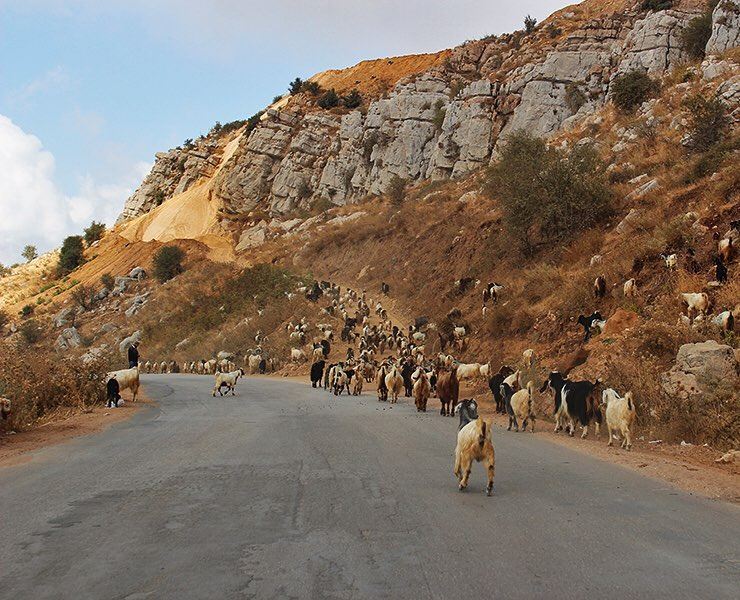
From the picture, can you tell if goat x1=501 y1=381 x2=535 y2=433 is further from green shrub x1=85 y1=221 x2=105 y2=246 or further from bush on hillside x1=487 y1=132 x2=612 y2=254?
green shrub x1=85 y1=221 x2=105 y2=246

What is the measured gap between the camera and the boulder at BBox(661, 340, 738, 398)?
10.3m

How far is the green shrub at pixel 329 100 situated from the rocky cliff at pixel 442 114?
40.6 inches

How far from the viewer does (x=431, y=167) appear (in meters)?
57.5

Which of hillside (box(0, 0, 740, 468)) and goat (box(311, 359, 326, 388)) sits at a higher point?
hillside (box(0, 0, 740, 468))

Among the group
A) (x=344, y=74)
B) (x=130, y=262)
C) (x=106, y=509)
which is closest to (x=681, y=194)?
(x=106, y=509)

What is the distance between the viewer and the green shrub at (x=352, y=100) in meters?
77.9

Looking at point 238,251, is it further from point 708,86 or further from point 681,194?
point 681,194

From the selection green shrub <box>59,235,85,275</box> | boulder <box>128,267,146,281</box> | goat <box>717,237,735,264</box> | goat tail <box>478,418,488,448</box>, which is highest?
green shrub <box>59,235,85,275</box>

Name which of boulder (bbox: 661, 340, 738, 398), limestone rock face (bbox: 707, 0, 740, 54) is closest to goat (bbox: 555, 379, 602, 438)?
boulder (bbox: 661, 340, 738, 398)

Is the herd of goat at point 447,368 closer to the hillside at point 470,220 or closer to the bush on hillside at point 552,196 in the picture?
the hillside at point 470,220

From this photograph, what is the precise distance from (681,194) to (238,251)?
47.8m

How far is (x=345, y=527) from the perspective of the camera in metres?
5.50

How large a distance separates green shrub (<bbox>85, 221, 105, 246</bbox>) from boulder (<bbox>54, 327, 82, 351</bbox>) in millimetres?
34970

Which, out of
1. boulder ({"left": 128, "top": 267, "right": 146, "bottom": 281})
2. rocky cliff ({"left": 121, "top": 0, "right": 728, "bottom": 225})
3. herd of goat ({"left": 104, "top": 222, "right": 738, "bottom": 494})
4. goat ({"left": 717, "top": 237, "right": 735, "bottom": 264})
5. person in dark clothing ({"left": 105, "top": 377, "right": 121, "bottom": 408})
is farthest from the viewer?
boulder ({"left": 128, "top": 267, "right": 146, "bottom": 281})
